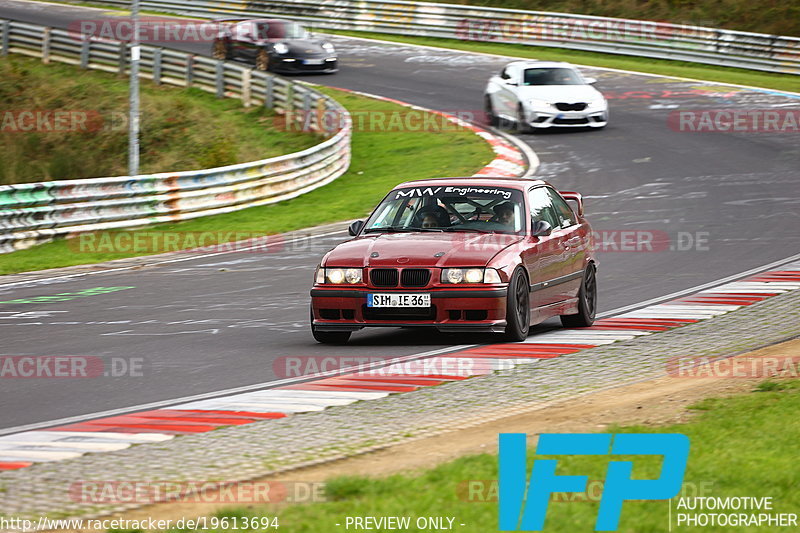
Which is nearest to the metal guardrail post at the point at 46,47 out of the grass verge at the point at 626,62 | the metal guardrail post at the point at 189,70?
the metal guardrail post at the point at 189,70

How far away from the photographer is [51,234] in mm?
20641


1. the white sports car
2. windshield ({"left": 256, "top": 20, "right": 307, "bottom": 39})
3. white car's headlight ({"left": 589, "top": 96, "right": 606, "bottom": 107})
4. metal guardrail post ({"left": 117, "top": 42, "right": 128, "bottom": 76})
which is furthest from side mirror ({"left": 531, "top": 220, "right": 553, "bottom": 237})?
metal guardrail post ({"left": 117, "top": 42, "right": 128, "bottom": 76})

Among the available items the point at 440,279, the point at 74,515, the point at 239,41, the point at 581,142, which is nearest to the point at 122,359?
the point at 440,279

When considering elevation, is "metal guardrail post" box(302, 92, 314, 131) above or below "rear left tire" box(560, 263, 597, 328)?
below

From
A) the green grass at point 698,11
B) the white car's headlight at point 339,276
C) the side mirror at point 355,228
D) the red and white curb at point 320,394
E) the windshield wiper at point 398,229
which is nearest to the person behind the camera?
the red and white curb at point 320,394

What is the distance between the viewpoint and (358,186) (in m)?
26.4

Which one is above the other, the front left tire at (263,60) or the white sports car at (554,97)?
the white sports car at (554,97)

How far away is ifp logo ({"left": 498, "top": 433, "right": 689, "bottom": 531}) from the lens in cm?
564

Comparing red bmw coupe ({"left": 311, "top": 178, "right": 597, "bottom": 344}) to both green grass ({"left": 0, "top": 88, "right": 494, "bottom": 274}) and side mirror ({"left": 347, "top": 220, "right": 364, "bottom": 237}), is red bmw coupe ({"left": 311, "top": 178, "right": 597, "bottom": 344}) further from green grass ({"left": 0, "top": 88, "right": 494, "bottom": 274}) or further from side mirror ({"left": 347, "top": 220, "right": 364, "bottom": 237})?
green grass ({"left": 0, "top": 88, "right": 494, "bottom": 274})

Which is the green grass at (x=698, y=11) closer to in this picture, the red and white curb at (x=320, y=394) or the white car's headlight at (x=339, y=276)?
the red and white curb at (x=320, y=394)

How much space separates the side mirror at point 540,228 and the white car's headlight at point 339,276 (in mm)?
1785

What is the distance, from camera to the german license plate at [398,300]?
11.3 metres

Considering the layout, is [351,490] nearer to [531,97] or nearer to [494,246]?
[494,246]

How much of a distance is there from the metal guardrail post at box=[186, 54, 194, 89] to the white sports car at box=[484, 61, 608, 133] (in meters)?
11.8
